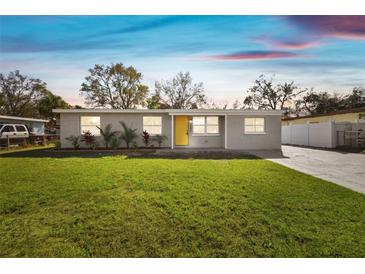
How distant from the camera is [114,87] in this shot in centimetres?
3080

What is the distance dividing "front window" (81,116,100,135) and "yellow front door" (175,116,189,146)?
518 centimetres

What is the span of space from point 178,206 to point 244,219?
1144 mm

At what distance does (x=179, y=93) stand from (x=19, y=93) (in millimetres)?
21433

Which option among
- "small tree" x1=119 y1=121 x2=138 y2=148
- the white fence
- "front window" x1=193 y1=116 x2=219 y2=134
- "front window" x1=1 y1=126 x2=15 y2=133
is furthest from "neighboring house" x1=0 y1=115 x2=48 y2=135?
the white fence

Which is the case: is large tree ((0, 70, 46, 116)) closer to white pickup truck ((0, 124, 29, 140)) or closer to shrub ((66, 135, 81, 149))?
white pickup truck ((0, 124, 29, 140))

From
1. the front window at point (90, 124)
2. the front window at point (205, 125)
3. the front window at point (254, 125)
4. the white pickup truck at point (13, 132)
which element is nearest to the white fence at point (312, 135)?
the front window at point (254, 125)

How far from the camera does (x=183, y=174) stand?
680cm

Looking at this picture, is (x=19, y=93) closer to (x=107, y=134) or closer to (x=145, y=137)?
(x=107, y=134)

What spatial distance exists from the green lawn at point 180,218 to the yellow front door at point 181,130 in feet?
33.5

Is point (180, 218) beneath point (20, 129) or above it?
beneath

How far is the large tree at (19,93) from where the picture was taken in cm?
2991

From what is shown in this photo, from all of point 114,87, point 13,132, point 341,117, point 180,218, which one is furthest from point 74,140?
point 341,117

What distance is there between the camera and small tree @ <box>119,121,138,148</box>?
1488cm
